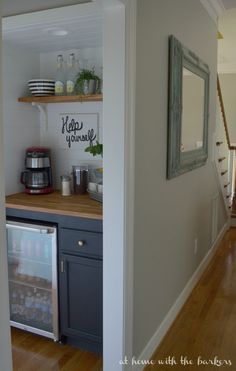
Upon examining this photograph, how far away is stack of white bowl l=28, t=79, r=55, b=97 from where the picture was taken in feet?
8.79

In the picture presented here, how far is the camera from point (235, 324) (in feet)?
8.63

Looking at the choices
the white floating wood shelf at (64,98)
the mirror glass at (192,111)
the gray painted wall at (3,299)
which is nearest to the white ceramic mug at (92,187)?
the white floating wood shelf at (64,98)

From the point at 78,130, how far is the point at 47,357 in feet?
5.25

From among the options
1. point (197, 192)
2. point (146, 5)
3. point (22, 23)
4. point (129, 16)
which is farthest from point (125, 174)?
point (197, 192)

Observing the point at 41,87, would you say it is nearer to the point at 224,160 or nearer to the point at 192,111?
the point at 192,111

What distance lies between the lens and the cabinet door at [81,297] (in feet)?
7.11

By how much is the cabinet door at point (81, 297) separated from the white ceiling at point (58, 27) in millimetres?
1424

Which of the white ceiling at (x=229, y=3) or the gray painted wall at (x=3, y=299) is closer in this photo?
the gray painted wall at (x=3, y=299)

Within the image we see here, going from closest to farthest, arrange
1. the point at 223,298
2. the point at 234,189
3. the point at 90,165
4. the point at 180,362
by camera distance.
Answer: the point at 180,362, the point at 90,165, the point at 223,298, the point at 234,189

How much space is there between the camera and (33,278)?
2.47 m

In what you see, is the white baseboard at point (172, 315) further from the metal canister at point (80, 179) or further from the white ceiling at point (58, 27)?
the white ceiling at point (58, 27)

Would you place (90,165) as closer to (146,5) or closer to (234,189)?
(146,5)

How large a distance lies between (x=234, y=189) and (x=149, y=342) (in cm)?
379

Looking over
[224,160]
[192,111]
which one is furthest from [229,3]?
[224,160]
